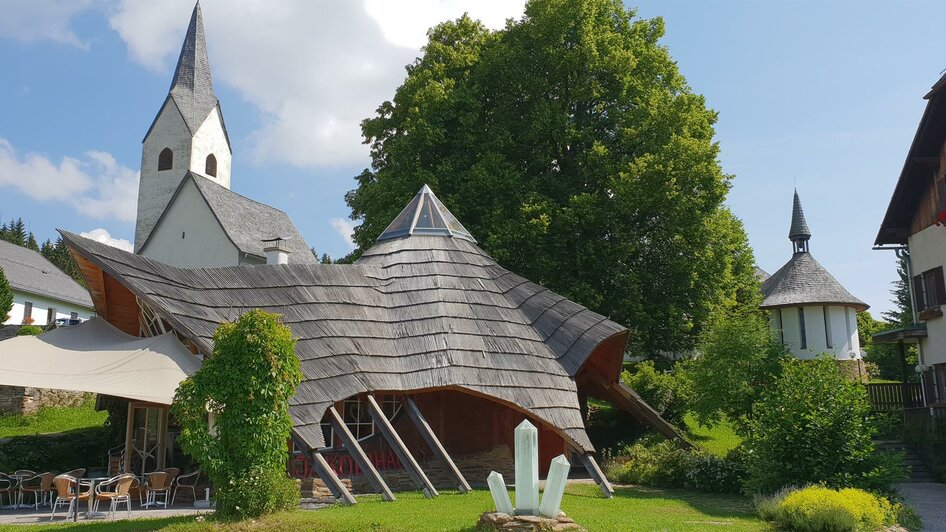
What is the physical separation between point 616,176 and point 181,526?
17231 mm

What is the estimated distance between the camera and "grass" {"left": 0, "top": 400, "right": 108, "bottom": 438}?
20.6 metres

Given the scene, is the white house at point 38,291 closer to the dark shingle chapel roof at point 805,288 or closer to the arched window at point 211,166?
the arched window at point 211,166

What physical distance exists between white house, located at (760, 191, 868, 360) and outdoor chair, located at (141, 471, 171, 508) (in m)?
27.5

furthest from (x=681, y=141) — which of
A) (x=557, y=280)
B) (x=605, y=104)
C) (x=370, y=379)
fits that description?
(x=370, y=379)

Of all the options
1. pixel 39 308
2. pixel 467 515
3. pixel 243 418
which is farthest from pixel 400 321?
pixel 39 308

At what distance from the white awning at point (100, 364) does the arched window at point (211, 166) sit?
31.3m

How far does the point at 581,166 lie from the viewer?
2486 cm

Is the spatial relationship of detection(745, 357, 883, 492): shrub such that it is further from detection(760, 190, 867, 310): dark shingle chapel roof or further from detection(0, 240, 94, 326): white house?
detection(0, 240, 94, 326): white house

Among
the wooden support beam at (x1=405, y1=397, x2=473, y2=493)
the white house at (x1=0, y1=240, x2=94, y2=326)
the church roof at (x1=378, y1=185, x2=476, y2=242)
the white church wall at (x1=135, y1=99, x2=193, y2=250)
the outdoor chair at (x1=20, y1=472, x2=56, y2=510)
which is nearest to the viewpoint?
the outdoor chair at (x1=20, y1=472, x2=56, y2=510)

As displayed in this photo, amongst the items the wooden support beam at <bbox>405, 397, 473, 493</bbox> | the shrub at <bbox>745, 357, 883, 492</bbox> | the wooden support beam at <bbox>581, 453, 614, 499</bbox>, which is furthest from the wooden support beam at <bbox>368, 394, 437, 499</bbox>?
the shrub at <bbox>745, 357, 883, 492</bbox>

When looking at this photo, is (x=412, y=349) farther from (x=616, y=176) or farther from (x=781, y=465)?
(x=616, y=176)

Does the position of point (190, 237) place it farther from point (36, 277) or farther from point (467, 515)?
point (467, 515)

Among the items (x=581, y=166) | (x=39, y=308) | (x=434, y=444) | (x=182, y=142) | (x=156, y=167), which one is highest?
(x=182, y=142)

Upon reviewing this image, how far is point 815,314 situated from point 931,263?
43.7 ft
